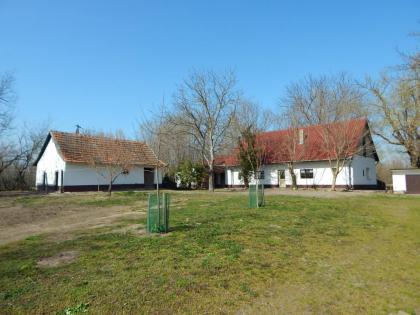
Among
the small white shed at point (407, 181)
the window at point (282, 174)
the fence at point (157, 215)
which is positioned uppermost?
the window at point (282, 174)

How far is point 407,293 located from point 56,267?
19.4 feet

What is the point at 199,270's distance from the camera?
614 centimetres

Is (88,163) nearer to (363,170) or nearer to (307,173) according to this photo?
(307,173)

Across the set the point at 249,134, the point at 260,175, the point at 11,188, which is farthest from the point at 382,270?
the point at 11,188

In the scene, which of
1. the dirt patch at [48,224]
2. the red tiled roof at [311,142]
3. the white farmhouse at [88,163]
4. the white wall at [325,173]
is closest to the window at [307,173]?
the white wall at [325,173]

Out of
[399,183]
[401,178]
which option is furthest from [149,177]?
[401,178]

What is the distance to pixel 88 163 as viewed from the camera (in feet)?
103

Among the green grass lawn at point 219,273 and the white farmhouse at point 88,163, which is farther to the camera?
the white farmhouse at point 88,163

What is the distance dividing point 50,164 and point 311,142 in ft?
87.2

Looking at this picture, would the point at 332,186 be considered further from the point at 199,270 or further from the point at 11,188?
the point at 11,188

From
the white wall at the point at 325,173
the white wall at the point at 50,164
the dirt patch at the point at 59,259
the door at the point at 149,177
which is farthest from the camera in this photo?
the door at the point at 149,177

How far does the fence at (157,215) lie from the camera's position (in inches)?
368

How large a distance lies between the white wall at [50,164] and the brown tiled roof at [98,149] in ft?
3.36

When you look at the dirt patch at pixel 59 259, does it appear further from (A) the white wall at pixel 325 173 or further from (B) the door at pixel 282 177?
(B) the door at pixel 282 177
